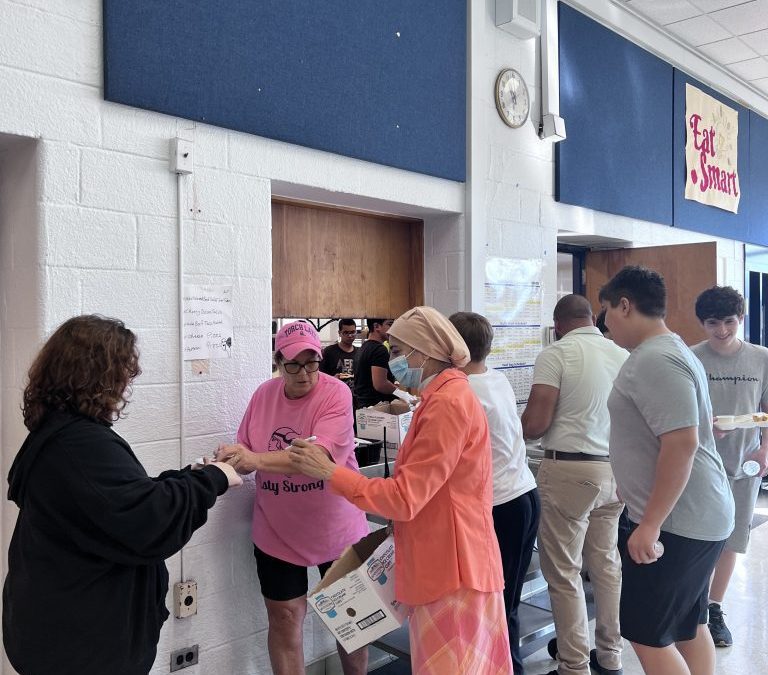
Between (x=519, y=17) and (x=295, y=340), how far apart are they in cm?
220

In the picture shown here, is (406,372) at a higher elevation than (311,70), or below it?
below

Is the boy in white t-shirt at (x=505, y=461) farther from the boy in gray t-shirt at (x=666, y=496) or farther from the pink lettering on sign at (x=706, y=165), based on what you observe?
the pink lettering on sign at (x=706, y=165)

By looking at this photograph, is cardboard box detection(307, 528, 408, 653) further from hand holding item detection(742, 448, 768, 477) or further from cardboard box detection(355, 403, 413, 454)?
hand holding item detection(742, 448, 768, 477)

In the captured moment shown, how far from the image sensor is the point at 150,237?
212 cm

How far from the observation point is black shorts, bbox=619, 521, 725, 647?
183 centimetres

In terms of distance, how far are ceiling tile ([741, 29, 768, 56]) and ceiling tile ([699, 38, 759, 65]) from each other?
0.11 ft

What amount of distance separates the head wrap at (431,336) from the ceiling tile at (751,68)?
15.5ft

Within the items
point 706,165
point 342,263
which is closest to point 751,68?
point 706,165

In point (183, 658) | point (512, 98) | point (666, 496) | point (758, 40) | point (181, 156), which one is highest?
point (758, 40)

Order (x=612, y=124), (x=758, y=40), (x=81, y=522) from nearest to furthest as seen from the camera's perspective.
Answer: (x=81, y=522) → (x=612, y=124) → (x=758, y=40)

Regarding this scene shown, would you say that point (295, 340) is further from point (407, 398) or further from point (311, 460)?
point (407, 398)

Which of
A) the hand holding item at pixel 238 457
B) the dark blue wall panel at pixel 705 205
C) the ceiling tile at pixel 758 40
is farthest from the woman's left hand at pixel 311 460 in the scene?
the ceiling tile at pixel 758 40

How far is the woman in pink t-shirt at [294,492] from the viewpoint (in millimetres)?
2152

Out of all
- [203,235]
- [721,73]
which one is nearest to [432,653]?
[203,235]
